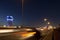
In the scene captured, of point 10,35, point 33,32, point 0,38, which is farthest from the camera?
point 33,32

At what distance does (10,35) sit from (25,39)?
0.49 meters

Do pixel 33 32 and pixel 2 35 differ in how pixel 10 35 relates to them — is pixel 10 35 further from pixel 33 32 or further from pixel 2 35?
pixel 33 32

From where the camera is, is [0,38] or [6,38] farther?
[6,38]

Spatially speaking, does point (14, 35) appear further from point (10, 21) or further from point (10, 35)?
point (10, 21)

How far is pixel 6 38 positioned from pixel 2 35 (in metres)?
0.24

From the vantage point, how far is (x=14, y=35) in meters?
5.89

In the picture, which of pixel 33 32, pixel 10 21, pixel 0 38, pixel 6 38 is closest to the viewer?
pixel 0 38

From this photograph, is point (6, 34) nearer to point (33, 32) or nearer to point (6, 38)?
point (6, 38)

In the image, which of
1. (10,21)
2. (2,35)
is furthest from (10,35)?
(10,21)

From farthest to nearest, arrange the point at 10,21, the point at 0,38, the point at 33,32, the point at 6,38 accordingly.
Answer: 1. the point at 10,21
2. the point at 33,32
3. the point at 6,38
4. the point at 0,38

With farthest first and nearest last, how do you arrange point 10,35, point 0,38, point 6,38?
point 10,35 < point 6,38 < point 0,38

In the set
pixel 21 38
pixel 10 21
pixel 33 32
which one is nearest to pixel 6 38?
pixel 21 38

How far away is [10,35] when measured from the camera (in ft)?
18.6

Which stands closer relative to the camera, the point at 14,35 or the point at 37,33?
the point at 14,35
